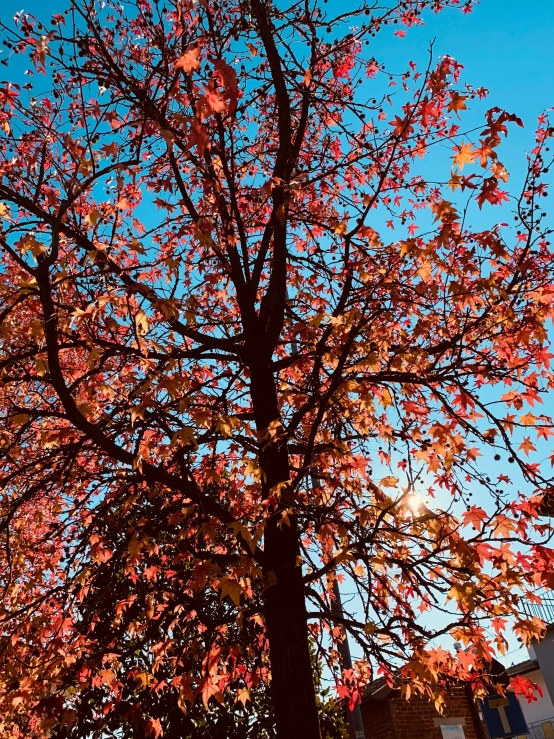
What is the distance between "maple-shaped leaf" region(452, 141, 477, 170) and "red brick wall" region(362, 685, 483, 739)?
11.0 meters

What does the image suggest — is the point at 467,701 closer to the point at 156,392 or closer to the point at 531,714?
the point at 156,392

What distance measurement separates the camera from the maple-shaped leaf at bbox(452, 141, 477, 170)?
13.9 ft

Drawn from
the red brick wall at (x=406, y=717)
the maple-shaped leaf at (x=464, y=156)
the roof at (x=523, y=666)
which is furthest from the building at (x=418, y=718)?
→ the maple-shaped leaf at (x=464, y=156)

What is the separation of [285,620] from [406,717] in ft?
32.9

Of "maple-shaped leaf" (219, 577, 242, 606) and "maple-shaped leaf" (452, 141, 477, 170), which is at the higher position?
"maple-shaped leaf" (452, 141, 477, 170)

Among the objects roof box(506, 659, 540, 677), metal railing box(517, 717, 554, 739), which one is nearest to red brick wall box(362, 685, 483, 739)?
roof box(506, 659, 540, 677)

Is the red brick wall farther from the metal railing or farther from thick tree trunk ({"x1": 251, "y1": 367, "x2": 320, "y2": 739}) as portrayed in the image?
the metal railing

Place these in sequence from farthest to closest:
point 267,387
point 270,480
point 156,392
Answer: point 267,387
point 270,480
point 156,392

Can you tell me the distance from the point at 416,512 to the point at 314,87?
4.60 metres

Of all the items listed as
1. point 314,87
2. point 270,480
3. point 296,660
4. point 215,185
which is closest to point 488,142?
point 215,185

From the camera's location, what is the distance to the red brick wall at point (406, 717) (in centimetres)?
1208

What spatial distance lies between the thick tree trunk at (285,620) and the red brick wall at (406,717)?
8793mm

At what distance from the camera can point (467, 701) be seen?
44.6 feet

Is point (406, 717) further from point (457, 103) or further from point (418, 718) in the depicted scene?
point (457, 103)
